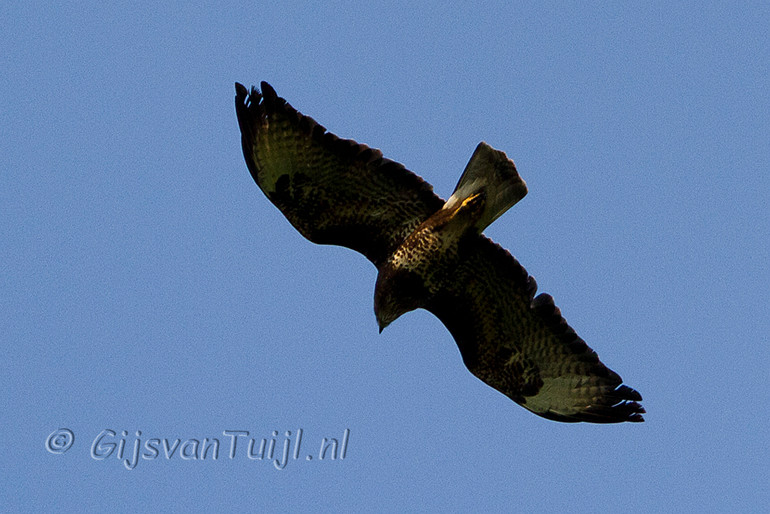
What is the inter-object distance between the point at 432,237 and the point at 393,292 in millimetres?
635

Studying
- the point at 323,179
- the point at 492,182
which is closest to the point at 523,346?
the point at 492,182

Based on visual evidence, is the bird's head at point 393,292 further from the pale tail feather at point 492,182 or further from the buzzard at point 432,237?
the pale tail feather at point 492,182

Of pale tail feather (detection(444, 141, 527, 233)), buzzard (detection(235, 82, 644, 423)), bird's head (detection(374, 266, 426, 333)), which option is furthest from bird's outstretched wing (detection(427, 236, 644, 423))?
pale tail feather (detection(444, 141, 527, 233))

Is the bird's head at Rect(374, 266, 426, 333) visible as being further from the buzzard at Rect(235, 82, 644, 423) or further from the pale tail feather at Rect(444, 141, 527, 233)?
the pale tail feather at Rect(444, 141, 527, 233)

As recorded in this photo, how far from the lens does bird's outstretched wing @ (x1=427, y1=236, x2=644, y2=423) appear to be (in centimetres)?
1104

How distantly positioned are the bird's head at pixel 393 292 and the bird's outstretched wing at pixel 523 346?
0.30 meters

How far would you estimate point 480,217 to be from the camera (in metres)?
10.7

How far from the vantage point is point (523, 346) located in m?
11.4

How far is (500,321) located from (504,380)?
0.66 meters

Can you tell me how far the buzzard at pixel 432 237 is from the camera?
1065cm

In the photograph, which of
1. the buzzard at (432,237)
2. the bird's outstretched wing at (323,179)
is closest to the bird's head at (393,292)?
the buzzard at (432,237)

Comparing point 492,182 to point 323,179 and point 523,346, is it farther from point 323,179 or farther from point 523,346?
point 523,346

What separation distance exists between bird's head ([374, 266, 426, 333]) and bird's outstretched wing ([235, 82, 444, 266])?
272 millimetres

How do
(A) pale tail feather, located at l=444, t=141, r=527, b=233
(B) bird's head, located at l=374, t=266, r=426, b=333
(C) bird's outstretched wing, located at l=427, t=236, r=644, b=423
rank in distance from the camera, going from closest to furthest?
1. (A) pale tail feather, located at l=444, t=141, r=527, b=233
2. (B) bird's head, located at l=374, t=266, r=426, b=333
3. (C) bird's outstretched wing, located at l=427, t=236, r=644, b=423
